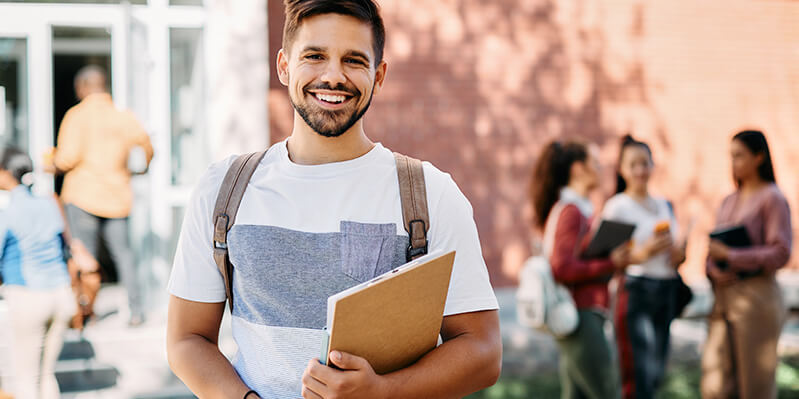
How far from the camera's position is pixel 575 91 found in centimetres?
764

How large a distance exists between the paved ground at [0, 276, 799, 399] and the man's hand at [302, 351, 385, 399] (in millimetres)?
4487

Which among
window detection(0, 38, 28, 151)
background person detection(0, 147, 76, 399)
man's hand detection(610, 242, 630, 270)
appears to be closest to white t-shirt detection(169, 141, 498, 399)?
man's hand detection(610, 242, 630, 270)

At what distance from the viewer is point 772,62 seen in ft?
26.7

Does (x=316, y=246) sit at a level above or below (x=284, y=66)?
below

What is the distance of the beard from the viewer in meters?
1.86

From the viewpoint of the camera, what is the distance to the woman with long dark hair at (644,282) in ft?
14.9

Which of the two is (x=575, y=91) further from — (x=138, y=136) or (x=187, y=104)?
(x=138, y=136)

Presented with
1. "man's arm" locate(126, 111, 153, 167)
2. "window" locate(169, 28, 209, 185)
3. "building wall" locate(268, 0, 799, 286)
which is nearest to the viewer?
"man's arm" locate(126, 111, 153, 167)

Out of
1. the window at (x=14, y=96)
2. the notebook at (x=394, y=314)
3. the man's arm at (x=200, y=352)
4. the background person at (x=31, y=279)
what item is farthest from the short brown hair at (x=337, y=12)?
the window at (x=14, y=96)

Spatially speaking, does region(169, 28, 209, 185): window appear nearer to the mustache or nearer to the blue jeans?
the blue jeans

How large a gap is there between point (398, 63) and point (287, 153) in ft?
17.2

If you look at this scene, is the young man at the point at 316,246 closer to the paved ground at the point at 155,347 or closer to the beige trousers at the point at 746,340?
the beige trousers at the point at 746,340

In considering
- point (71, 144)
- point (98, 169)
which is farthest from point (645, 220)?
point (71, 144)

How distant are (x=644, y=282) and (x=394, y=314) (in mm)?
3411
